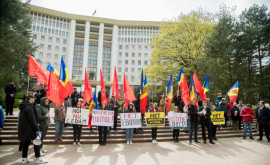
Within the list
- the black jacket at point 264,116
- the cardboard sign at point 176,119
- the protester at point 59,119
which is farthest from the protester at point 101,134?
the black jacket at point 264,116

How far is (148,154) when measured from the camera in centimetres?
720

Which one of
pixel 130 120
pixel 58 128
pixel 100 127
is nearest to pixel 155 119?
pixel 130 120

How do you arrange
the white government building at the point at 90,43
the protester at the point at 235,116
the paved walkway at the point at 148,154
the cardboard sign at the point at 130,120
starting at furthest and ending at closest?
the white government building at the point at 90,43 < the protester at the point at 235,116 < the cardboard sign at the point at 130,120 < the paved walkway at the point at 148,154

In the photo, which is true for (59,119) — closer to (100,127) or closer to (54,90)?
(54,90)

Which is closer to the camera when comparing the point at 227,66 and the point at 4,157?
the point at 4,157

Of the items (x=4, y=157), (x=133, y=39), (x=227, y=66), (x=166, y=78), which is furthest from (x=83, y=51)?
(x=4, y=157)

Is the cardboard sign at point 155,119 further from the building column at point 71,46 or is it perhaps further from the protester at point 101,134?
the building column at point 71,46

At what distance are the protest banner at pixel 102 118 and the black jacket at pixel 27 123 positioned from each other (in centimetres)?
344

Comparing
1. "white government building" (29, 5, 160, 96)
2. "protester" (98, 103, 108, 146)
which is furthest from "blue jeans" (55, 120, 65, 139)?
"white government building" (29, 5, 160, 96)

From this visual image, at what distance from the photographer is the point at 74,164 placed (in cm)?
591

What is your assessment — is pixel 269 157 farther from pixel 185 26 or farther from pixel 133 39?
pixel 133 39

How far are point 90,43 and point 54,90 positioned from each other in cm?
5993

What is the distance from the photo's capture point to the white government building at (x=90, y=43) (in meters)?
59.0

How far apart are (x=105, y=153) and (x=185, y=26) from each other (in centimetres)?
2318
